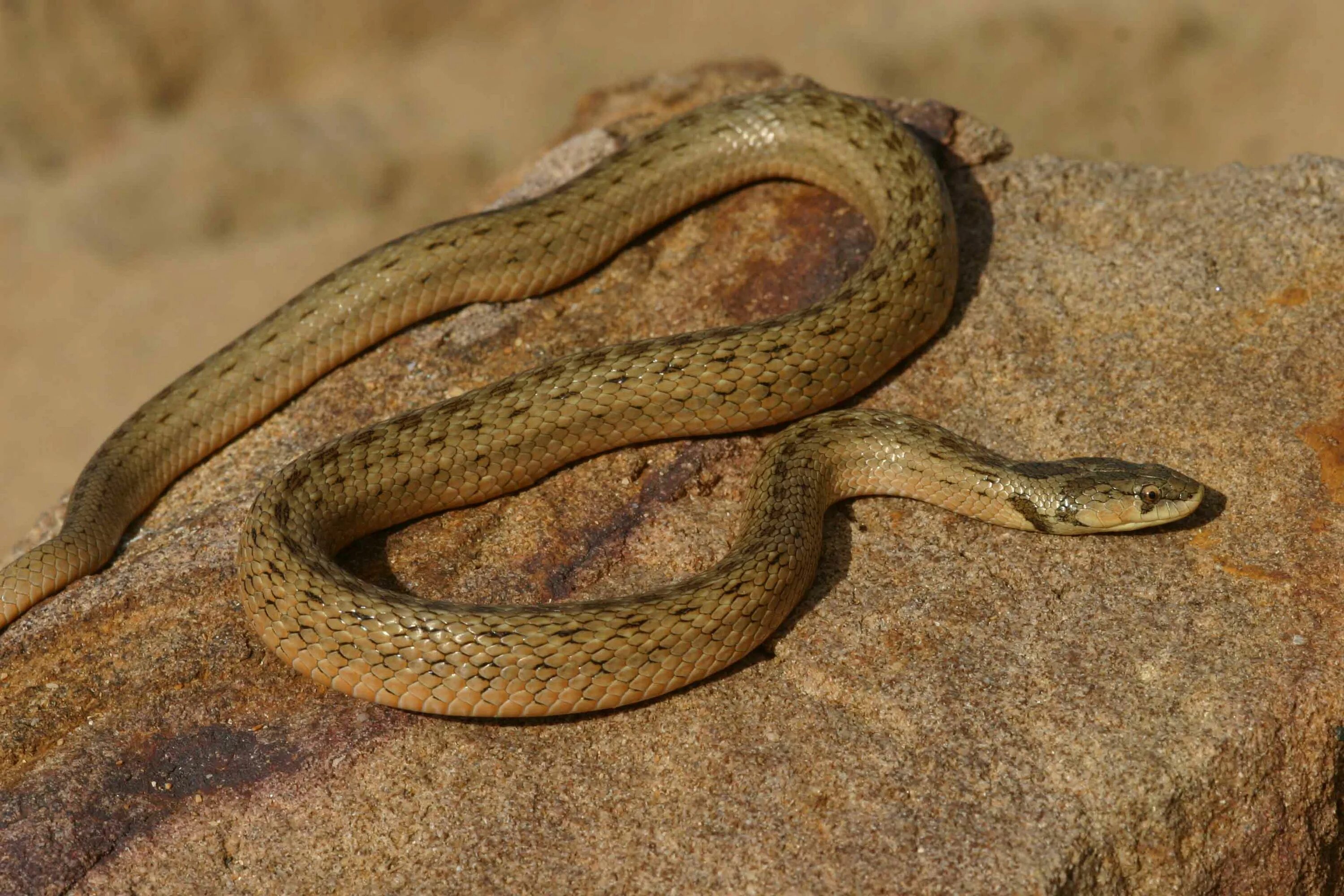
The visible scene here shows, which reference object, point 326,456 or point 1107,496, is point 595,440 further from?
point 1107,496

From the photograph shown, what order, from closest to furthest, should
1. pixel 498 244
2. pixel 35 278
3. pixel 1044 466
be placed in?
pixel 1044 466 → pixel 498 244 → pixel 35 278

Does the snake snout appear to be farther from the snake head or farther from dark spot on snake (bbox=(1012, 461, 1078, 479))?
dark spot on snake (bbox=(1012, 461, 1078, 479))

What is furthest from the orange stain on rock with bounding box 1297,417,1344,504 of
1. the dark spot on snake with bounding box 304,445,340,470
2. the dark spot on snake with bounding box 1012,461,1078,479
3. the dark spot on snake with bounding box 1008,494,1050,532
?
the dark spot on snake with bounding box 304,445,340,470

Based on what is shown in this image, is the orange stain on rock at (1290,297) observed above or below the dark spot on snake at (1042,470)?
above

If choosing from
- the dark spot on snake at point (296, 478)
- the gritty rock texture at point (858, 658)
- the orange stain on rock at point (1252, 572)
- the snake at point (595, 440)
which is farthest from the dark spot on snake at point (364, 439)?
the orange stain on rock at point (1252, 572)

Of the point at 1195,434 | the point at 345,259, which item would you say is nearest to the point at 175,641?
the point at 1195,434

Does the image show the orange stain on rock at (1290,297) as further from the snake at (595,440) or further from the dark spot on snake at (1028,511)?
the dark spot on snake at (1028,511)

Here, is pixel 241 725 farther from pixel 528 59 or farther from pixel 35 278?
pixel 528 59
